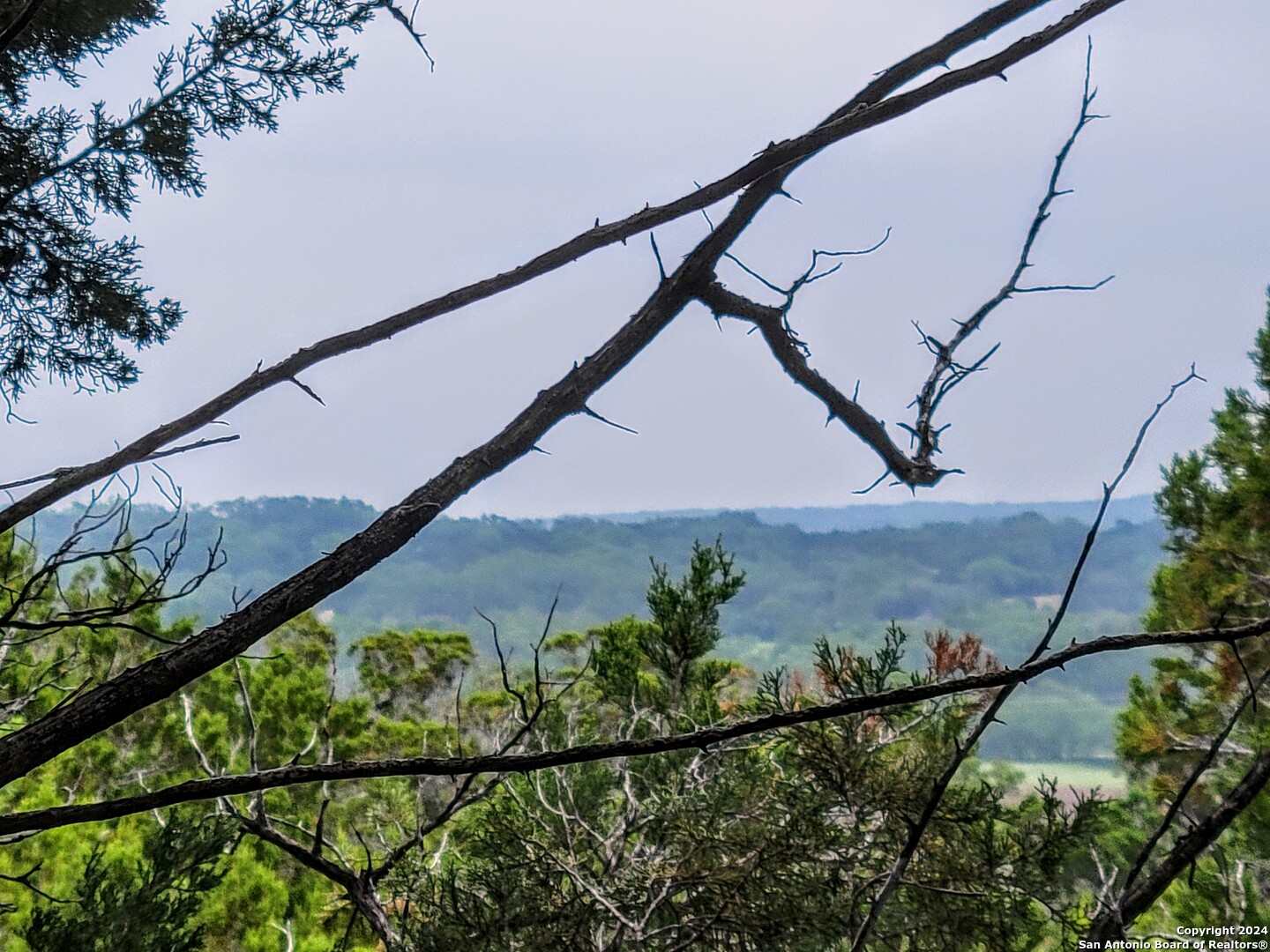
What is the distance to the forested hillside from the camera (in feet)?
63.2

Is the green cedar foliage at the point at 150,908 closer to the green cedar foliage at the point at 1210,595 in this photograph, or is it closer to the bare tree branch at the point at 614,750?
the bare tree branch at the point at 614,750

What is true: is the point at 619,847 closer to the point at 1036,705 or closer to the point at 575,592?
the point at 1036,705

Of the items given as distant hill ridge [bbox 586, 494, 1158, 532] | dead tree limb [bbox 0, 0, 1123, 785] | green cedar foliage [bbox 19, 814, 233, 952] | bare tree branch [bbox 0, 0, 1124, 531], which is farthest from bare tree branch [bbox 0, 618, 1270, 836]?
distant hill ridge [bbox 586, 494, 1158, 532]

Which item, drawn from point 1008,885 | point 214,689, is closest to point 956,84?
point 1008,885

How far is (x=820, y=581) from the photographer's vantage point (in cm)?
2716

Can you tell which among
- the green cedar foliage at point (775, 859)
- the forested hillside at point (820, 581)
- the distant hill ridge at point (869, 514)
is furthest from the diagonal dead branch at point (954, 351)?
the distant hill ridge at point (869, 514)

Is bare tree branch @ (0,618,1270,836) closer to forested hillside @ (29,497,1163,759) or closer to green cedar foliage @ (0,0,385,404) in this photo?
green cedar foliage @ (0,0,385,404)

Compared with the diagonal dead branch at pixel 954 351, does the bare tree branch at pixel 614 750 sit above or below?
below

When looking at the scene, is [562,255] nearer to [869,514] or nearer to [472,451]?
[472,451]

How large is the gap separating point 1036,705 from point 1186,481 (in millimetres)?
17307

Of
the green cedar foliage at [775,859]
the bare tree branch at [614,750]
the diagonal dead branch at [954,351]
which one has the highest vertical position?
the diagonal dead branch at [954,351]

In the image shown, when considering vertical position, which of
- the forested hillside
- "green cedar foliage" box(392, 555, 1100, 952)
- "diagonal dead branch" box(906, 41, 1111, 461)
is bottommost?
the forested hillside

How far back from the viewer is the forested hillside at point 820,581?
19250 millimetres

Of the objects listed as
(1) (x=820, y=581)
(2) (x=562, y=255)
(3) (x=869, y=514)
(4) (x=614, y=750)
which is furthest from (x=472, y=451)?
(3) (x=869, y=514)
